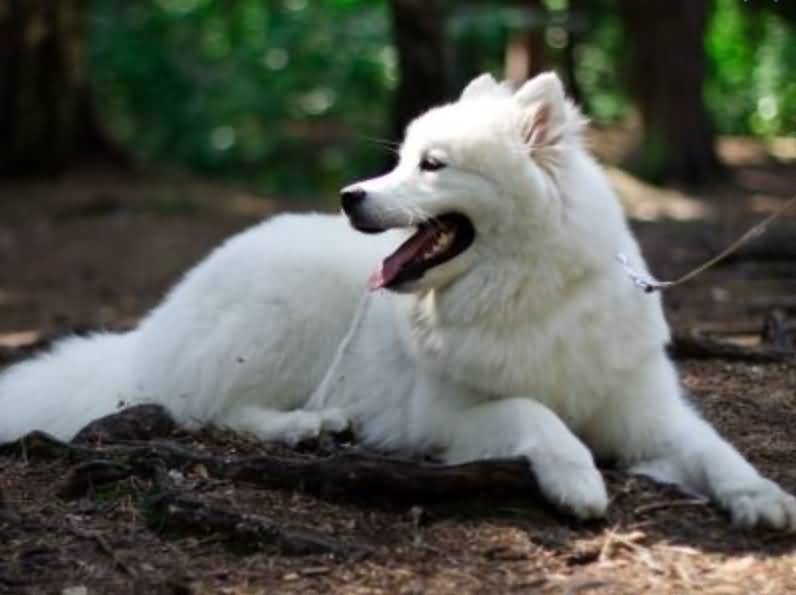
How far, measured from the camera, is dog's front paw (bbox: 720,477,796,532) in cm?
431

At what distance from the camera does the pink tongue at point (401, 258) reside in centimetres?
483

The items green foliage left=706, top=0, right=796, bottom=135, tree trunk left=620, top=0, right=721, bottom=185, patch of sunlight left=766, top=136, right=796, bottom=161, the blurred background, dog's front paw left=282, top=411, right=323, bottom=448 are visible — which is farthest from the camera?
green foliage left=706, top=0, right=796, bottom=135

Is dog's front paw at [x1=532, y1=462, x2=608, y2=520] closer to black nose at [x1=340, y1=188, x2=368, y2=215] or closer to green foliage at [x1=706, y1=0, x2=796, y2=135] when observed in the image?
black nose at [x1=340, y1=188, x2=368, y2=215]

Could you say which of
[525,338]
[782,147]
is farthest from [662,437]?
[782,147]

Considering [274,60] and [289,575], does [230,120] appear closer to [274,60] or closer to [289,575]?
[274,60]

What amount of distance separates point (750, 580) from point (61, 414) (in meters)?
2.91

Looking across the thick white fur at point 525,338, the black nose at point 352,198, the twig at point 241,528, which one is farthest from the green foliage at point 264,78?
the twig at point 241,528

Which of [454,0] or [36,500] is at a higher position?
[454,0]

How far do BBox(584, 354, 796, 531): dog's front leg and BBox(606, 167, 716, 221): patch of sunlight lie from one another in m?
8.62

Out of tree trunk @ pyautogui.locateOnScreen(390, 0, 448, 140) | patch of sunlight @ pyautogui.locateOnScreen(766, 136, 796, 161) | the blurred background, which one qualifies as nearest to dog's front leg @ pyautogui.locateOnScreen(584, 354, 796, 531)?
the blurred background

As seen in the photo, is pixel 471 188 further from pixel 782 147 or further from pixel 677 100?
pixel 782 147

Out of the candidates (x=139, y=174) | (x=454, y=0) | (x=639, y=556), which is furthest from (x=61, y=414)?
(x=454, y=0)

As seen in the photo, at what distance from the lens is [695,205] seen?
593 inches

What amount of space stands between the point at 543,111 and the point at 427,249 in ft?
1.93
